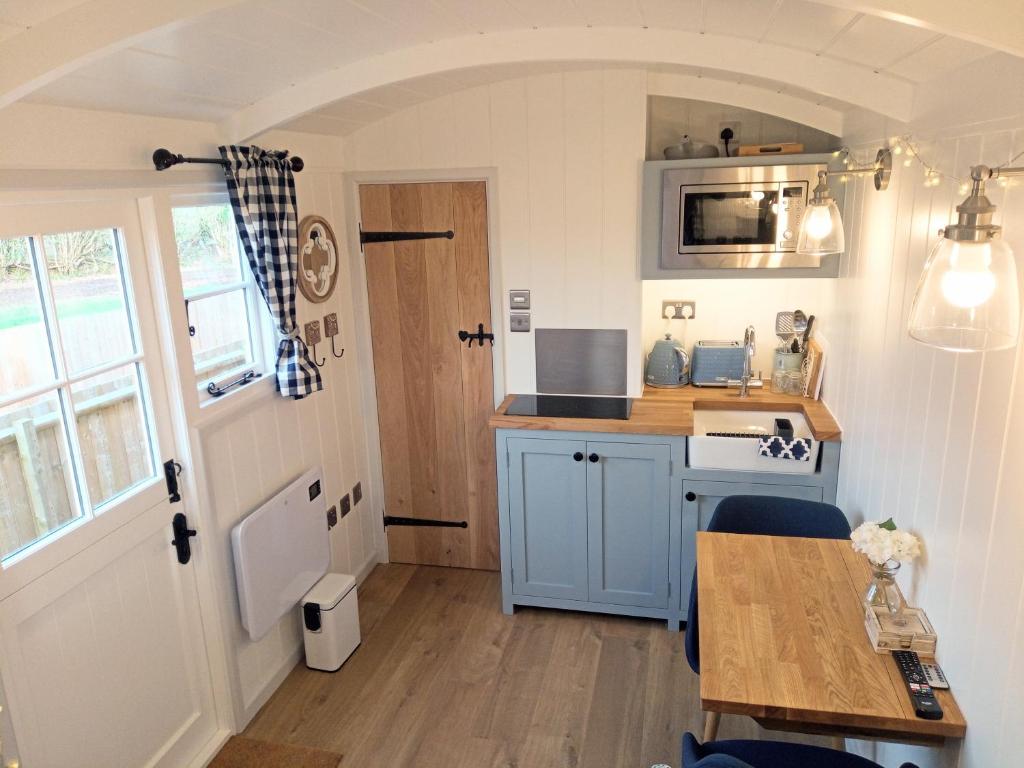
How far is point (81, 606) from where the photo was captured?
2.17 metres

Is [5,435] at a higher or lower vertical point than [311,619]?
higher

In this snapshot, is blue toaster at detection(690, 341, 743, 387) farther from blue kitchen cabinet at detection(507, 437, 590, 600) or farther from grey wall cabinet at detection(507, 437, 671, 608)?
blue kitchen cabinet at detection(507, 437, 590, 600)

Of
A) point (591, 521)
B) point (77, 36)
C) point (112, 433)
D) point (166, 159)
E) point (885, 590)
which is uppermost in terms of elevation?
point (77, 36)

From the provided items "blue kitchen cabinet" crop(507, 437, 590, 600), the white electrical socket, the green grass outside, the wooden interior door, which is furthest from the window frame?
the white electrical socket

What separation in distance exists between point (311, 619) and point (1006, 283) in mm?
2768

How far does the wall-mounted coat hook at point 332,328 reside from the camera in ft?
11.4

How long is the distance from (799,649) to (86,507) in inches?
77.1

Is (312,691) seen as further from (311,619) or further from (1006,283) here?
(1006,283)

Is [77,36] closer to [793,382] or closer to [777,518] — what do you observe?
[777,518]

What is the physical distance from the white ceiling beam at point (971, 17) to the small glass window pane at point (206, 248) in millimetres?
2128

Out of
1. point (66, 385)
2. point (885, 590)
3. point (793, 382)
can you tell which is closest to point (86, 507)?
point (66, 385)

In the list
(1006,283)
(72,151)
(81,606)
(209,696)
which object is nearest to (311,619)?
(209,696)

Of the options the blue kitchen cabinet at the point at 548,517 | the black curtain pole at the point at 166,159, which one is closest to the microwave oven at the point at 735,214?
the blue kitchen cabinet at the point at 548,517

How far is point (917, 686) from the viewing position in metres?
1.74
